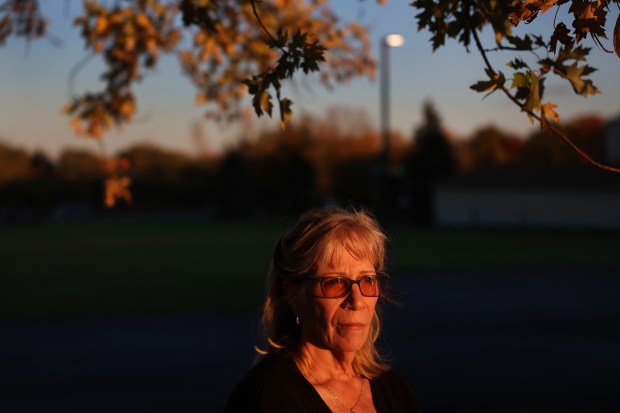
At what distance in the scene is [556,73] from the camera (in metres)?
3.29

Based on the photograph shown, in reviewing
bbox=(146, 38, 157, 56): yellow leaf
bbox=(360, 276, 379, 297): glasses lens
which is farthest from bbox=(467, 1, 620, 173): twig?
bbox=(146, 38, 157, 56): yellow leaf

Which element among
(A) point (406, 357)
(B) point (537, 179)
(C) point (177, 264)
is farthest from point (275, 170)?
(A) point (406, 357)

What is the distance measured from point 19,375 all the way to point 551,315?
9.08 meters

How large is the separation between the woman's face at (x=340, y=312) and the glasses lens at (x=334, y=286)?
0.05 feet

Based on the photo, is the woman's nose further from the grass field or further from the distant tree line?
the distant tree line

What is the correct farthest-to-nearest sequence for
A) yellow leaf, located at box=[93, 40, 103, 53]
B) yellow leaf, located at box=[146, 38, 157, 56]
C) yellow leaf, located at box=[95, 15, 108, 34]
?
yellow leaf, located at box=[146, 38, 157, 56], yellow leaf, located at box=[93, 40, 103, 53], yellow leaf, located at box=[95, 15, 108, 34]

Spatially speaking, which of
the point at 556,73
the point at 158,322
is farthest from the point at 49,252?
the point at 556,73

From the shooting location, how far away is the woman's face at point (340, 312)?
267 centimetres

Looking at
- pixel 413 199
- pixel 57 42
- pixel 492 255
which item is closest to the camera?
pixel 57 42

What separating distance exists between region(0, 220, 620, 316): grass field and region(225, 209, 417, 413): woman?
0.73m

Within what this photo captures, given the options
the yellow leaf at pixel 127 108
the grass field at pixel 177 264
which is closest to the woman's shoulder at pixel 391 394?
the grass field at pixel 177 264

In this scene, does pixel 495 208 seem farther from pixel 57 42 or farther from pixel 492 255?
pixel 57 42

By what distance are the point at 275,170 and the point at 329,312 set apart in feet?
295

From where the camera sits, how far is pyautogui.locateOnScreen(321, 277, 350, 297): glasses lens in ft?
8.74
